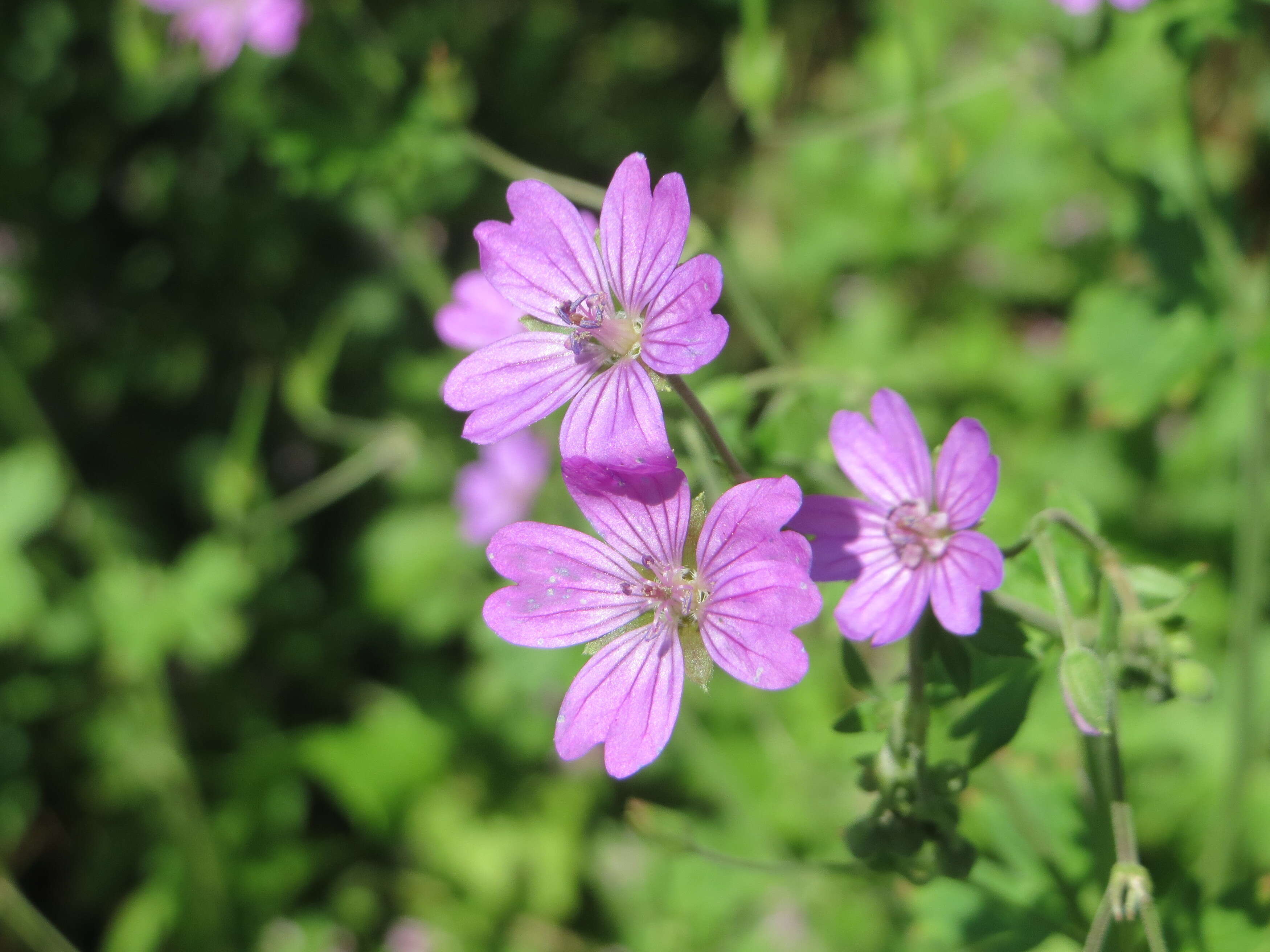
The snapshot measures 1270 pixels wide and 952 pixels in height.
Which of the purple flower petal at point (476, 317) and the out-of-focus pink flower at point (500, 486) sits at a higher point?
the out-of-focus pink flower at point (500, 486)

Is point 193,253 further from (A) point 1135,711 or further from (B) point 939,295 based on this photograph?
(A) point 1135,711

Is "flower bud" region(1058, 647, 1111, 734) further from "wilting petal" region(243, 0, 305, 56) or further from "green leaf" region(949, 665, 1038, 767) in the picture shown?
"wilting petal" region(243, 0, 305, 56)

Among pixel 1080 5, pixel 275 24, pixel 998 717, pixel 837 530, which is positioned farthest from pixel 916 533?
pixel 275 24

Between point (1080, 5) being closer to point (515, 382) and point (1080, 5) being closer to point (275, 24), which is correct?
point (515, 382)

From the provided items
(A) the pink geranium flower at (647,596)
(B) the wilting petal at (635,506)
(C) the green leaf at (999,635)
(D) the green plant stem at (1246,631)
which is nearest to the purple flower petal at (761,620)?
(A) the pink geranium flower at (647,596)

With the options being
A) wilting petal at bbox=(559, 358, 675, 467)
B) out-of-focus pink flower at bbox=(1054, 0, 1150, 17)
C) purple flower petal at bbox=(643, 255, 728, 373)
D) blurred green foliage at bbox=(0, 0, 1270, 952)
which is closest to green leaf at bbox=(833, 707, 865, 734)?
wilting petal at bbox=(559, 358, 675, 467)

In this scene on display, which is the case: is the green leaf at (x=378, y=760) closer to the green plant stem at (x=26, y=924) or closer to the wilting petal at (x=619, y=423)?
the green plant stem at (x=26, y=924)

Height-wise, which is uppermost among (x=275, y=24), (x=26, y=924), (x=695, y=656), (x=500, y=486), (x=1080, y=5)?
(x=1080, y=5)
